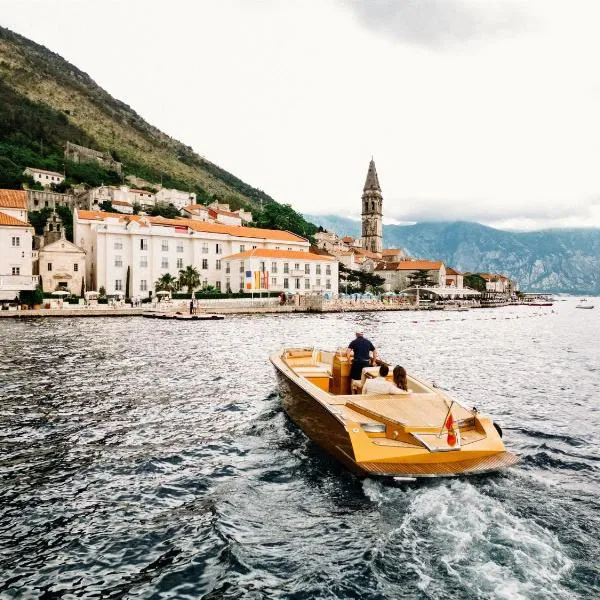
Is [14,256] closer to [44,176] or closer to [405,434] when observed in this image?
[44,176]

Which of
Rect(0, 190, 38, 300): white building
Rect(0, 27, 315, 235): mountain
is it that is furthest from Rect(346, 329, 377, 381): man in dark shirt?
Rect(0, 27, 315, 235): mountain

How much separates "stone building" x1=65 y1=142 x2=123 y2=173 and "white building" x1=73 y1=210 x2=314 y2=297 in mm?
60424

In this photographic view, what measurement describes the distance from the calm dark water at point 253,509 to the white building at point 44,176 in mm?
99607

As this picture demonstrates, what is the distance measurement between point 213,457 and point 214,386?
25.0ft

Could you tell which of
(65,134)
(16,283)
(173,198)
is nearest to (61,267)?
(16,283)

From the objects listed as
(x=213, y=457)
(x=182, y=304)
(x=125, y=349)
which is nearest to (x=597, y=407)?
(x=213, y=457)

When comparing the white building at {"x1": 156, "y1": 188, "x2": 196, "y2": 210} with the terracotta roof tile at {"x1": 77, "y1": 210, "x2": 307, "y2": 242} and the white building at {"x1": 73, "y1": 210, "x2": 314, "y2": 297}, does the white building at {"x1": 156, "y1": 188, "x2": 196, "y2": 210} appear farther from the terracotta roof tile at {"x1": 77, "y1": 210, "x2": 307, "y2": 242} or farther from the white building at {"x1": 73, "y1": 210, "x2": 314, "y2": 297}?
the white building at {"x1": 73, "y1": 210, "x2": 314, "y2": 297}

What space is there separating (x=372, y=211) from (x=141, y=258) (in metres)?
98.3

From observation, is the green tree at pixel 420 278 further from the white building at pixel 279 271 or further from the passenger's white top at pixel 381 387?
the passenger's white top at pixel 381 387

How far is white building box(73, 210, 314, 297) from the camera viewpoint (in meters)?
70.1

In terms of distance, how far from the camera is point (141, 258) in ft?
236

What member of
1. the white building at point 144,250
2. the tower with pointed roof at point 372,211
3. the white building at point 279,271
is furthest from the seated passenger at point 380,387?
the tower with pointed roof at point 372,211

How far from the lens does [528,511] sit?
7465 millimetres

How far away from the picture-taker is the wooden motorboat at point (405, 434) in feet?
26.5
